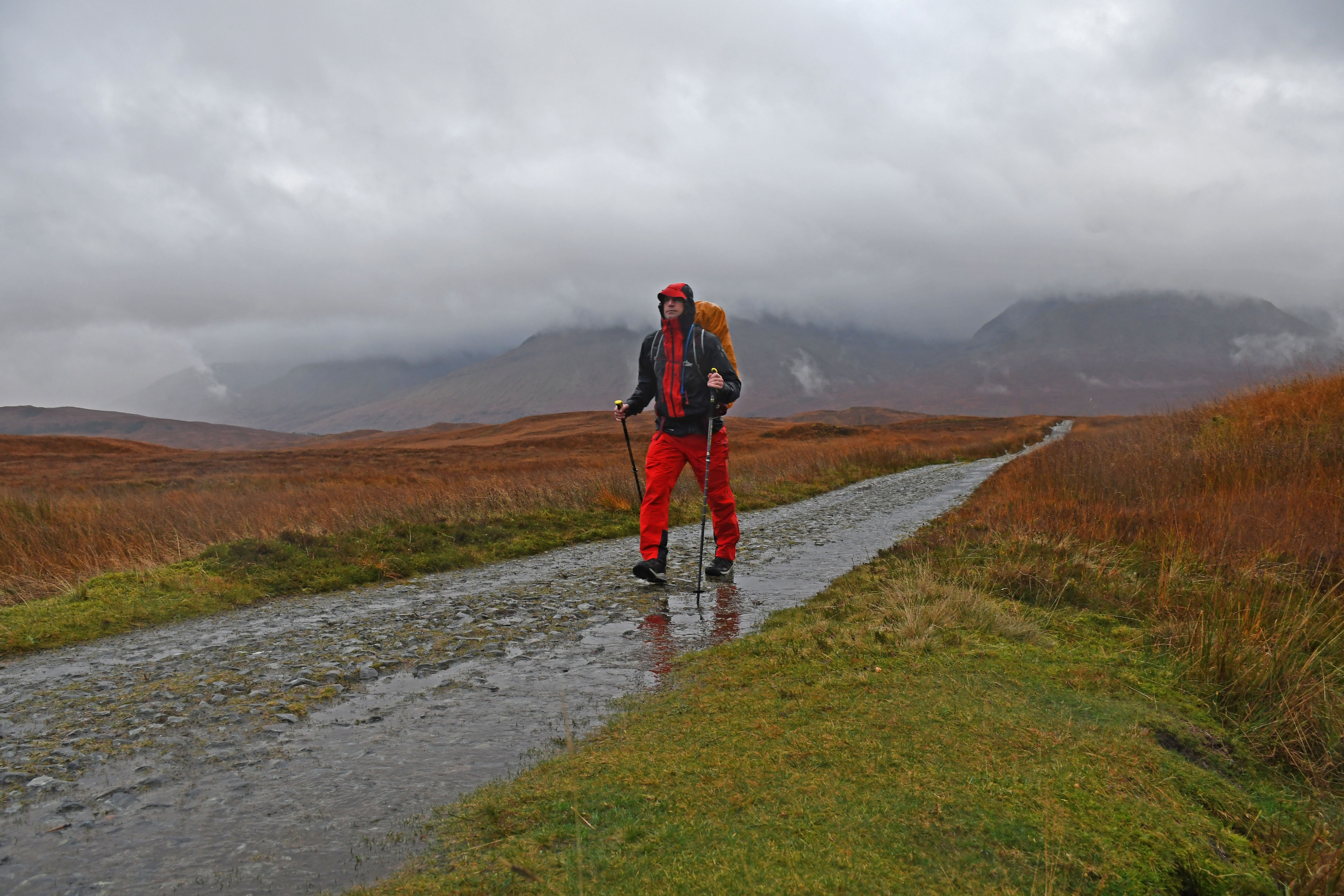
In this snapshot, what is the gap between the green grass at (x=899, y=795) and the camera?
103 inches

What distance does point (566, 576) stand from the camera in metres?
10.4

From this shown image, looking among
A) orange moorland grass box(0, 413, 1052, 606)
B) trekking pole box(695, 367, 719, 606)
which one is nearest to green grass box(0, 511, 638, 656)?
orange moorland grass box(0, 413, 1052, 606)

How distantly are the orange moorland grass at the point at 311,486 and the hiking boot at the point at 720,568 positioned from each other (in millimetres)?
6417

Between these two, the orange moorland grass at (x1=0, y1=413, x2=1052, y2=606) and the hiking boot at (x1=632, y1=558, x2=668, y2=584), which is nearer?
the hiking boot at (x1=632, y1=558, x2=668, y2=584)

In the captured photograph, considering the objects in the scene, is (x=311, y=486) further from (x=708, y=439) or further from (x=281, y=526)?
(x=708, y=439)

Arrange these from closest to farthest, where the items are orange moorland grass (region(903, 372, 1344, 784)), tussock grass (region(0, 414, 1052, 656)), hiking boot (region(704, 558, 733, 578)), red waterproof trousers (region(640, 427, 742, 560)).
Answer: orange moorland grass (region(903, 372, 1344, 784)) → tussock grass (region(0, 414, 1052, 656)) → red waterproof trousers (region(640, 427, 742, 560)) → hiking boot (region(704, 558, 733, 578))

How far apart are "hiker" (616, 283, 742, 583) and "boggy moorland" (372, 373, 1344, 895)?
2.51m

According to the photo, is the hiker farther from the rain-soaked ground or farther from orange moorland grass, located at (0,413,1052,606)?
orange moorland grass, located at (0,413,1052,606)

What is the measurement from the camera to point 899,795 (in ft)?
10.2

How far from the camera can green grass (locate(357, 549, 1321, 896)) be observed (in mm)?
2611

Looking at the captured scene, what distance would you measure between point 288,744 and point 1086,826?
13.6 feet

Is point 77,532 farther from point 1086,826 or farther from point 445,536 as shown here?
point 1086,826


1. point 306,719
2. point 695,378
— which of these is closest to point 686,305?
Result: point 695,378

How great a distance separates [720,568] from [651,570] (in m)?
1.04
